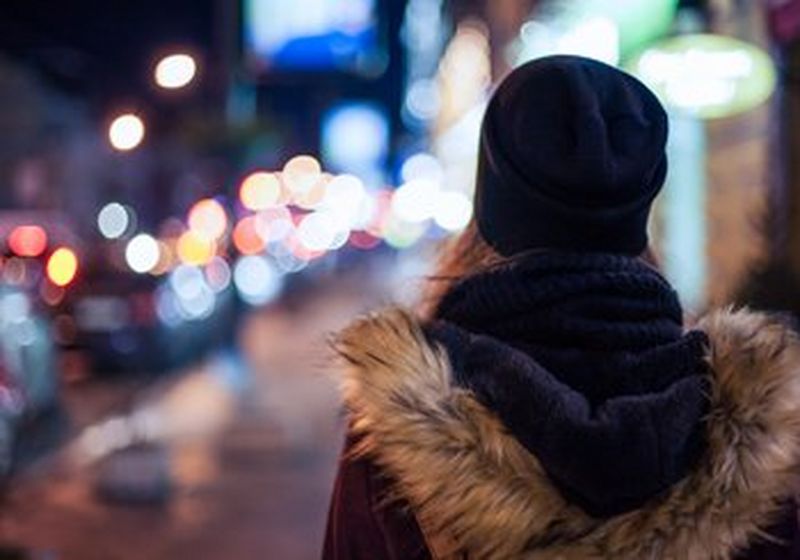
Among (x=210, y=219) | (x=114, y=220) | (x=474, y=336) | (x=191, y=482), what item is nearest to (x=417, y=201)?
(x=114, y=220)

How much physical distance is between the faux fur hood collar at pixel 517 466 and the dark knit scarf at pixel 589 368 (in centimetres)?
3

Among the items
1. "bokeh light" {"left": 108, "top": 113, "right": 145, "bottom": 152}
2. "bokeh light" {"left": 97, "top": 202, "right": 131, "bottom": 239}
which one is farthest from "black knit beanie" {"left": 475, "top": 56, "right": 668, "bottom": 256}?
"bokeh light" {"left": 97, "top": 202, "right": 131, "bottom": 239}

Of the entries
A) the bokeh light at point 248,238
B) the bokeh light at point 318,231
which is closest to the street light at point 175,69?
the bokeh light at point 248,238

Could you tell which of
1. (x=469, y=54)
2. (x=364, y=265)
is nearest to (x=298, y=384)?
(x=469, y=54)

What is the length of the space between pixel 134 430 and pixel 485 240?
10.2 meters

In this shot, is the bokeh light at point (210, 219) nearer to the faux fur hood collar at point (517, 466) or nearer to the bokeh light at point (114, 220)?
the bokeh light at point (114, 220)

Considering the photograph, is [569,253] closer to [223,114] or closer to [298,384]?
[298,384]

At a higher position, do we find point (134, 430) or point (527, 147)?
point (527, 147)

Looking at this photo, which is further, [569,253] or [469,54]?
[469,54]

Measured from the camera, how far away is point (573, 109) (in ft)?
6.95

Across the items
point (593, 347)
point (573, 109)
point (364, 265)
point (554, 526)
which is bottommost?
point (364, 265)

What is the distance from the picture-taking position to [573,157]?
6.84 ft

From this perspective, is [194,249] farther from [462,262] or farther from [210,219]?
[462,262]

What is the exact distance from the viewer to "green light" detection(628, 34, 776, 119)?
10.2 meters
